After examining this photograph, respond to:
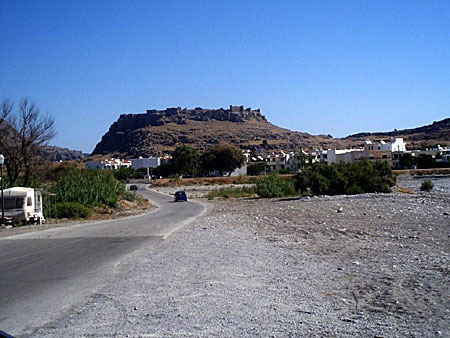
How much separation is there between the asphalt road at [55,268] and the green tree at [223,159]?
98.3 m

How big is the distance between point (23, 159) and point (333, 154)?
10341 cm

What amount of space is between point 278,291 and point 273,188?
49077mm

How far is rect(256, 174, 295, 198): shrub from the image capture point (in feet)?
192

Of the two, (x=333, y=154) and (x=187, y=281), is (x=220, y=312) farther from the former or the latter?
(x=333, y=154)

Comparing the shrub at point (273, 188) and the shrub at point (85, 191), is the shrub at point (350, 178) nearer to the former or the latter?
the shrub at point (273, 188)

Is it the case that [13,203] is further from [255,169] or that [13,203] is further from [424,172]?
[255,169]

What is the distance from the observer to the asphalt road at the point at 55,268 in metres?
8.48

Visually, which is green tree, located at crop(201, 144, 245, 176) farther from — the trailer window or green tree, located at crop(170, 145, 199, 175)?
the trailer window

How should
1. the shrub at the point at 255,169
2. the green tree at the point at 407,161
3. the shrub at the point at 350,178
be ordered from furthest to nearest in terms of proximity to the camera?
the shrub at the point at 255,169 < the green tree at the point at 407,161 < the shrub at the point at 350,178

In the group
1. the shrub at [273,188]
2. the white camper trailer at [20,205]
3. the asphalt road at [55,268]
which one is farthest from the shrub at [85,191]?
the shrub at [273,188]

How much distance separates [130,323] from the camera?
7621 mm

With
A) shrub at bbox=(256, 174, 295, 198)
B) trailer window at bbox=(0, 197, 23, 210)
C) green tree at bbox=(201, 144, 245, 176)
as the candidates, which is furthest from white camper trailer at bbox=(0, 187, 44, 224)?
green tree at bbox=(201, 144, 245, 176)

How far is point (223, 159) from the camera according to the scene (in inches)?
4781

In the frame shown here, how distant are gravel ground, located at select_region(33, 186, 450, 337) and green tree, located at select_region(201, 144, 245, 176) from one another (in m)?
102
